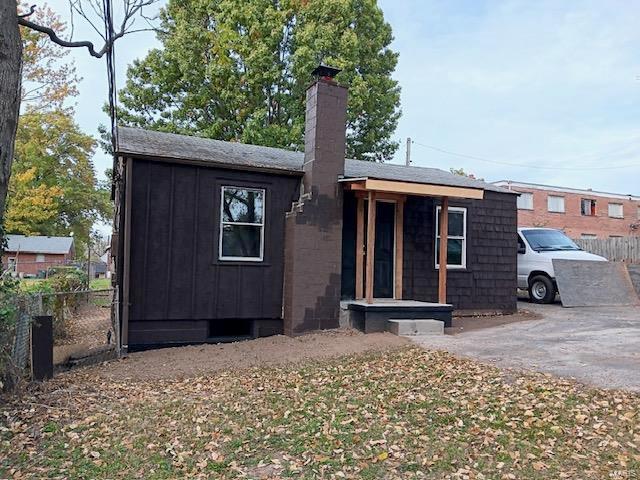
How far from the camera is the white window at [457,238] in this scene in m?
11.3

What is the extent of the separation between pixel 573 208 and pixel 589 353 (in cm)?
2783

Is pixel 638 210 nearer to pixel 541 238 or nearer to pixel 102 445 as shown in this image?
pixel 541 238

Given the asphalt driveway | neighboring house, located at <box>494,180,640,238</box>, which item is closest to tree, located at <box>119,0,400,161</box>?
neighboring house, located at <box>494,180,640,238</box>

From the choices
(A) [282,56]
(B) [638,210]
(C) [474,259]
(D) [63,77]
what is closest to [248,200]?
(C) [474,259]

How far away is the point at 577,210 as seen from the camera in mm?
31906

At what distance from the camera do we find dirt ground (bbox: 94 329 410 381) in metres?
7.08

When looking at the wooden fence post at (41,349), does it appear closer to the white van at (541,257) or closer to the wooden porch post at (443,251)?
the wooden porch post at (443,251)

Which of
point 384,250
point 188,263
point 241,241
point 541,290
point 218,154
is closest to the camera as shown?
point 188,263

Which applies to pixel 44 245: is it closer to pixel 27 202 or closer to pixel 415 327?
pixel 27 202

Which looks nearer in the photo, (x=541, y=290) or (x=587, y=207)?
(x=541, y=290)

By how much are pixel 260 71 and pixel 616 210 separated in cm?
2624

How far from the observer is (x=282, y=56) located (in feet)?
68.2

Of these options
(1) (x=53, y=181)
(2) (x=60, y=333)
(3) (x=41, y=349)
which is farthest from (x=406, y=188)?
(1) (x=53, y=181)

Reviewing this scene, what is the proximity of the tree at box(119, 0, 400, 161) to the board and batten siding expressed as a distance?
10909 mm
